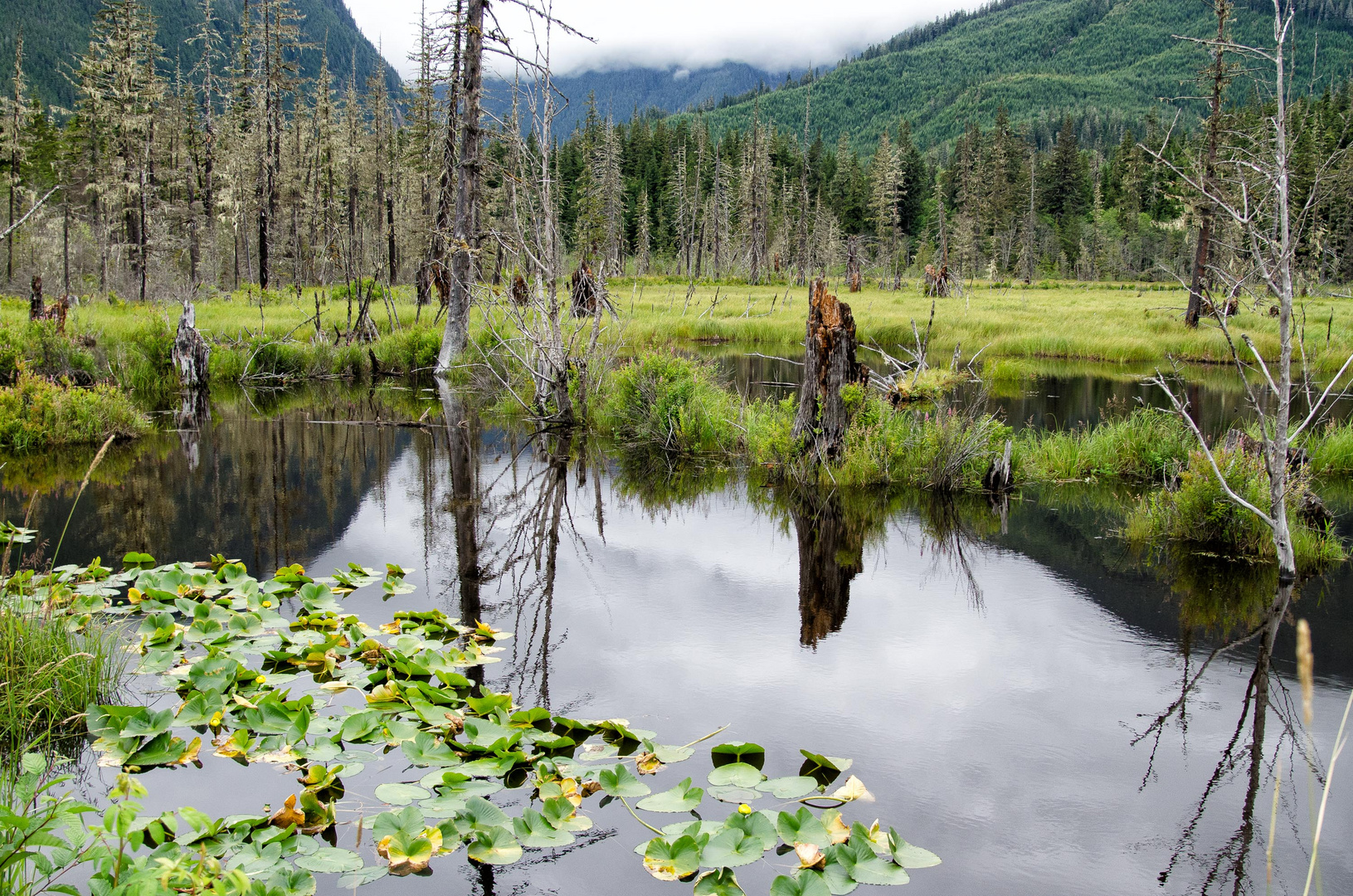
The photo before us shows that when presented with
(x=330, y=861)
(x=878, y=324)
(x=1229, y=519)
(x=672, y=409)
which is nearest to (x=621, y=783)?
(x=330, y=861)

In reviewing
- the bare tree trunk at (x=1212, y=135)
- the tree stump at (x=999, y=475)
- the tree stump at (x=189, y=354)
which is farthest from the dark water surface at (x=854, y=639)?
the bare tree trunk at (x=1212, y=135)

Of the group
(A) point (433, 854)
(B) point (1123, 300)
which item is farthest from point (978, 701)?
(B) point (1123, 300)

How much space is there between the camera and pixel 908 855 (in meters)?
3.54

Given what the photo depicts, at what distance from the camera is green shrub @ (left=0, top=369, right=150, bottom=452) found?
442 inches

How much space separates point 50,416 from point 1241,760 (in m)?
13.0

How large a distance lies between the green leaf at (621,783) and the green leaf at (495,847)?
0.56 m

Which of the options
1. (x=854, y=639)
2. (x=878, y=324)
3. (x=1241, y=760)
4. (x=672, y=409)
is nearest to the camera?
(x=1241, y=760)

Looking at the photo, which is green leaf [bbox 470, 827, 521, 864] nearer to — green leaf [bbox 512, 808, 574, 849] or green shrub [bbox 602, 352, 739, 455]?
green leaf [bbox 512, 808, 574, 849]

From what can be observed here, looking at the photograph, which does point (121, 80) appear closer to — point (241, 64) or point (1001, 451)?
point (241, 64)

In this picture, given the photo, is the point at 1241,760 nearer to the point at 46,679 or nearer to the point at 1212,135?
the point at 46,679

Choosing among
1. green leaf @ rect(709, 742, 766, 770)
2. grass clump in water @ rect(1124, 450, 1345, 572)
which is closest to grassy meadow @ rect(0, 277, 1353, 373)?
grass clump in water @ rect(1124, 450, 1345, 572)

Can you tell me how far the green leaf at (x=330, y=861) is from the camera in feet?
10.9

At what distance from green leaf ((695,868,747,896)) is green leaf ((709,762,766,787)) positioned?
0.64 meters

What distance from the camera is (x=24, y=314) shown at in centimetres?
2011
